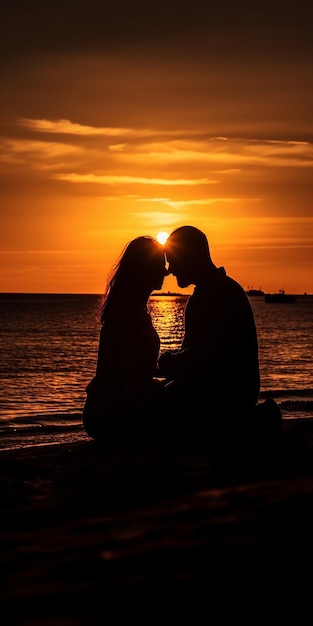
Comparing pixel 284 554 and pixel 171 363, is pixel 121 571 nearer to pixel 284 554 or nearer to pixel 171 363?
pixel 284 554

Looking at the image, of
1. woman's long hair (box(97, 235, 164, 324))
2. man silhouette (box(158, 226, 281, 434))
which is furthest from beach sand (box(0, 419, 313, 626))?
woman's long hair (box(97, 235, 164, 324))

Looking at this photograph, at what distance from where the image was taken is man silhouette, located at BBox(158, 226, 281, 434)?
7.73m

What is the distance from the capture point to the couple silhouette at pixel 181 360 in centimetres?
775

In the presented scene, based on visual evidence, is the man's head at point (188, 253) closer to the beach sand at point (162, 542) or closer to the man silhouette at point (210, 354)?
the man silhouette at point (210, 354)

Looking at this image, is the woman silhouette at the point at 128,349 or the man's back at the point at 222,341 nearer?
the man's back at the point at 222,341

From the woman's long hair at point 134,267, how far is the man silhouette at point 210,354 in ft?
0.67

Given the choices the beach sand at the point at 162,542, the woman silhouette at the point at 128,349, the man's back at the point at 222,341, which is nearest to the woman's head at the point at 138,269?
the woman silhouette at the point at 128,349

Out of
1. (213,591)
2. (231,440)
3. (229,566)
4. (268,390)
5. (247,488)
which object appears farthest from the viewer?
(268,390)

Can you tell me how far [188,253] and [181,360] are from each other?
44.5 inches

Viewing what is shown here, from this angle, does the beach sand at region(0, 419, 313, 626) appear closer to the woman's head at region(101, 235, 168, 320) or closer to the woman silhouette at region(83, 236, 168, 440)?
the woman silhouette at region(83, 236, 168, 440)

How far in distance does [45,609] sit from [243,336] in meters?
4.84

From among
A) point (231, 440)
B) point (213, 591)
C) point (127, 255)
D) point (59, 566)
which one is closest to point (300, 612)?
point (213, 591)

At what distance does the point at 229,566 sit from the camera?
372 centimetres

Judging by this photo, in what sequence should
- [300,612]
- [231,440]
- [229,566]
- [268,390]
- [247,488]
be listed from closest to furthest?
1. [300,612]
2. [229,566]
3. [247,488]
4. [231,440]
5. [268,390]
